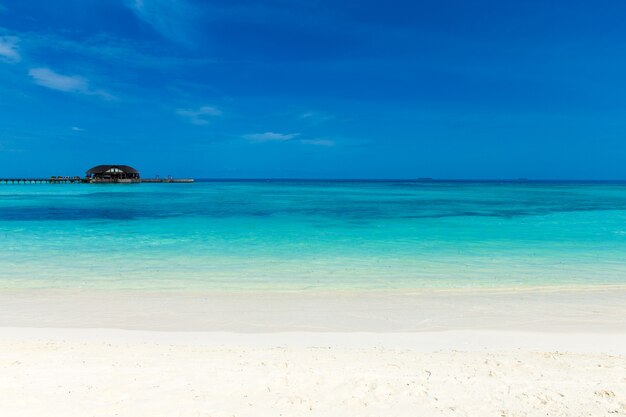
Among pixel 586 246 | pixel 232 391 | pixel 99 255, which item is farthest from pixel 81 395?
pixel 586 246

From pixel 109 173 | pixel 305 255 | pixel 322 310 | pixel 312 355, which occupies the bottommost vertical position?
pixel 305 255

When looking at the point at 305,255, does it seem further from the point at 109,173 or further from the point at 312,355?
the point at 109,173

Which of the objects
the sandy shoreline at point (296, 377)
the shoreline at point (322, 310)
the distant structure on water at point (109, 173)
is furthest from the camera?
the distant structure on water at point (109, 173)

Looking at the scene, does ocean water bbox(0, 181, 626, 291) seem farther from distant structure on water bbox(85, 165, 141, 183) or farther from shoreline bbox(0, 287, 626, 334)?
distant structure on water bbox(85, 165, 141, 183)

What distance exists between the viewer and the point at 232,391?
4.37m

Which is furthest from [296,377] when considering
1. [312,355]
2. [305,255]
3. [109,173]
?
[109,173]

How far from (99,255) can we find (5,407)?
34.4 ft

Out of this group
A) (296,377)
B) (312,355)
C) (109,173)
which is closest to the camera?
(296,377)

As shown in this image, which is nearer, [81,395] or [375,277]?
[81,395]

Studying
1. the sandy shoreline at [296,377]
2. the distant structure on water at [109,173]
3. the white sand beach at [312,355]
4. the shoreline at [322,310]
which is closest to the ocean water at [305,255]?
the shoreline at [322,310]

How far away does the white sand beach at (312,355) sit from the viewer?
4.13 m

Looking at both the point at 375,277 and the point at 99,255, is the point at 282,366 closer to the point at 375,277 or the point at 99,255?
the point at 375,277

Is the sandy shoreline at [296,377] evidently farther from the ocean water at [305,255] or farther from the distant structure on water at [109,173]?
the distant structure on water at [109,173]

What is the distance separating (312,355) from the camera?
5438 millimetres
